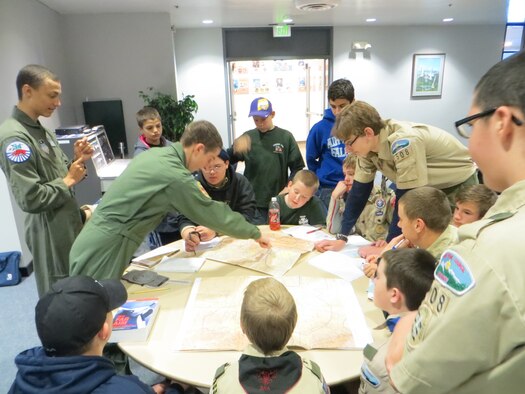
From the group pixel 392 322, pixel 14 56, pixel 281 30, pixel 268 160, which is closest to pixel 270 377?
pixel 392 322

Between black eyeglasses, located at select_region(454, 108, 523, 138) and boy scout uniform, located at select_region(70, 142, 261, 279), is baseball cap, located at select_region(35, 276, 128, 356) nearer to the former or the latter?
boy scout uniform, located at select_region(70, 142, 261, 279)

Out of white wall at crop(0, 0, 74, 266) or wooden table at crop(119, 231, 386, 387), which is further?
white wall at crop(0, 0, 74, 266)

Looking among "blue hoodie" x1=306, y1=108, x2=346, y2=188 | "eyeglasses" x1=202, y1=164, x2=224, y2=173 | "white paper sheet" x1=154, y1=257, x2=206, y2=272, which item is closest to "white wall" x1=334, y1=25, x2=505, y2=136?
"blue hoodie" x1=306, y1=108, x2=346, y2=188

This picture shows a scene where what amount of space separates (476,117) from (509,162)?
9 centimetres

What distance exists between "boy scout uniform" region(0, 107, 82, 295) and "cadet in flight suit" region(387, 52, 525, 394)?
1.98m

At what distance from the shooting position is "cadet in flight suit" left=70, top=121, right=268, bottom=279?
1664mm

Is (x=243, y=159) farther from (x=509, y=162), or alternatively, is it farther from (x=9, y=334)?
(x=509, y=162)

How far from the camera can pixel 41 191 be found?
2.00 metres

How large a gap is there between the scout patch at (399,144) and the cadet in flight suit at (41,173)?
171 centimetres

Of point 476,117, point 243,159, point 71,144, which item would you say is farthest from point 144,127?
point 476,117

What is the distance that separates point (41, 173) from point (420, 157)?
1.98 m

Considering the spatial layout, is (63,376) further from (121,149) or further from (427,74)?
(427,74)

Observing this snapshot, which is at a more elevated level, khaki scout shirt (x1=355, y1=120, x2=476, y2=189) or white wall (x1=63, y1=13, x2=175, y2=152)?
white wall (x1=63, y1=13, x2=175, y2=152)

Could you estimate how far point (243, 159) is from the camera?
117 inches
